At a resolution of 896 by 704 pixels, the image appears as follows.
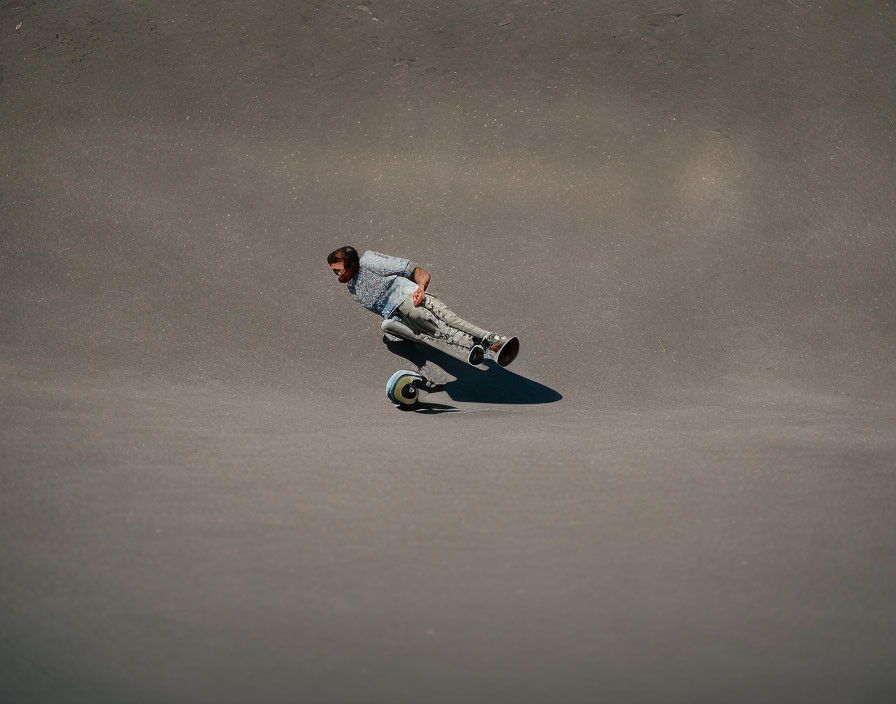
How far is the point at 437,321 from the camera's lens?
15.8 feet

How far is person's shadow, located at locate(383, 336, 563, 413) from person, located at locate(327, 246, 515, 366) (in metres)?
0.41

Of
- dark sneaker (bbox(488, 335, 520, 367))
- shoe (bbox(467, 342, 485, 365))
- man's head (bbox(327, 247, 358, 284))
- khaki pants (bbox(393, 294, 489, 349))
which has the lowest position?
shoe (bbox(467, 342, 485, 365))

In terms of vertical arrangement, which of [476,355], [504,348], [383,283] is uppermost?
[383,283]

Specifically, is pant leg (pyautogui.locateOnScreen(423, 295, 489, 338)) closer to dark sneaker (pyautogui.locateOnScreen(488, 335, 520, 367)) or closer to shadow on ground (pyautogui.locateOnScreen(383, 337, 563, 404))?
dark sneaker (pyautogui.locateOnScreen(488, 335, 520, 367))

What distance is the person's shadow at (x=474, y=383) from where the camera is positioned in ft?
16.3

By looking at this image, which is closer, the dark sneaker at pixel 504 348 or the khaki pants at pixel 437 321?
the dark sneaker at pixel 504 348

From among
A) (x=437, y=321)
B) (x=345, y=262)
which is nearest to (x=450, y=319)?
(x=437, y=321)

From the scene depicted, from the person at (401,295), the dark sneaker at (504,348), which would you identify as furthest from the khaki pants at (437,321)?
the dark sneaker at (504,348)

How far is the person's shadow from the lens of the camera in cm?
497

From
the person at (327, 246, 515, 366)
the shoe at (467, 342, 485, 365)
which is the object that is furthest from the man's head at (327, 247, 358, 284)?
the shoe at (467, 342, 485, 365)

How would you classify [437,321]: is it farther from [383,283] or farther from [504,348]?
[504,348]

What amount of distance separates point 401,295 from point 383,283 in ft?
0.50

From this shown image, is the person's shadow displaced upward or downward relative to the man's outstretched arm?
downward

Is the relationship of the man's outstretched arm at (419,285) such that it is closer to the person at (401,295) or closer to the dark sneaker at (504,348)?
the person at (401,295)
